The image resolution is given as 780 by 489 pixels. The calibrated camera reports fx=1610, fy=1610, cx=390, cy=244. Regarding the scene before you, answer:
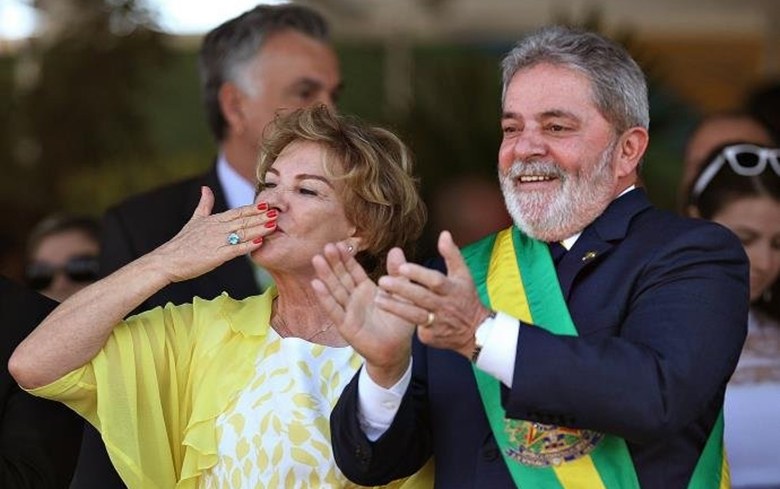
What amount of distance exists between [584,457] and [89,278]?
292 centimetres

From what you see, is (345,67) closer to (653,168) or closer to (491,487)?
(653,168)

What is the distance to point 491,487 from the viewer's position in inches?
132

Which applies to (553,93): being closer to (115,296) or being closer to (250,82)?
(115,296)

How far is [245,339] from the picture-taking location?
12.0ft

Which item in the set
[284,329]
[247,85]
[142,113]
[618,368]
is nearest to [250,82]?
[247,85]

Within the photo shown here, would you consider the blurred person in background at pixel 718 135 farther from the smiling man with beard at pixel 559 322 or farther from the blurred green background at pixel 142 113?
the blurred green background at pixel 142 113

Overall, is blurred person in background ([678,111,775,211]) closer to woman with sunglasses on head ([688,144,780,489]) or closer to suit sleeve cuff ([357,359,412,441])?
woman with sunglasses on head ([688,144,780,489])

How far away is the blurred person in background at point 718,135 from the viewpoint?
212 inches

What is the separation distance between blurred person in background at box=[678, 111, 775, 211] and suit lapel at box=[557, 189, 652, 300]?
1.76 m

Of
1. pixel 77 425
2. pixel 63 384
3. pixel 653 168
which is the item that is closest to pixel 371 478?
pixel 63 384

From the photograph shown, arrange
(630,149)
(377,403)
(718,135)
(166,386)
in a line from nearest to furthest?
1. (377,403)
2. (630,149)
3. (166,386)
4. (718,135)

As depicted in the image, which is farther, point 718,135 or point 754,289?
point 718,135

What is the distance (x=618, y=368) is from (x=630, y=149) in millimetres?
727

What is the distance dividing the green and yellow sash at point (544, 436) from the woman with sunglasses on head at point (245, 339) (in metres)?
0.37
